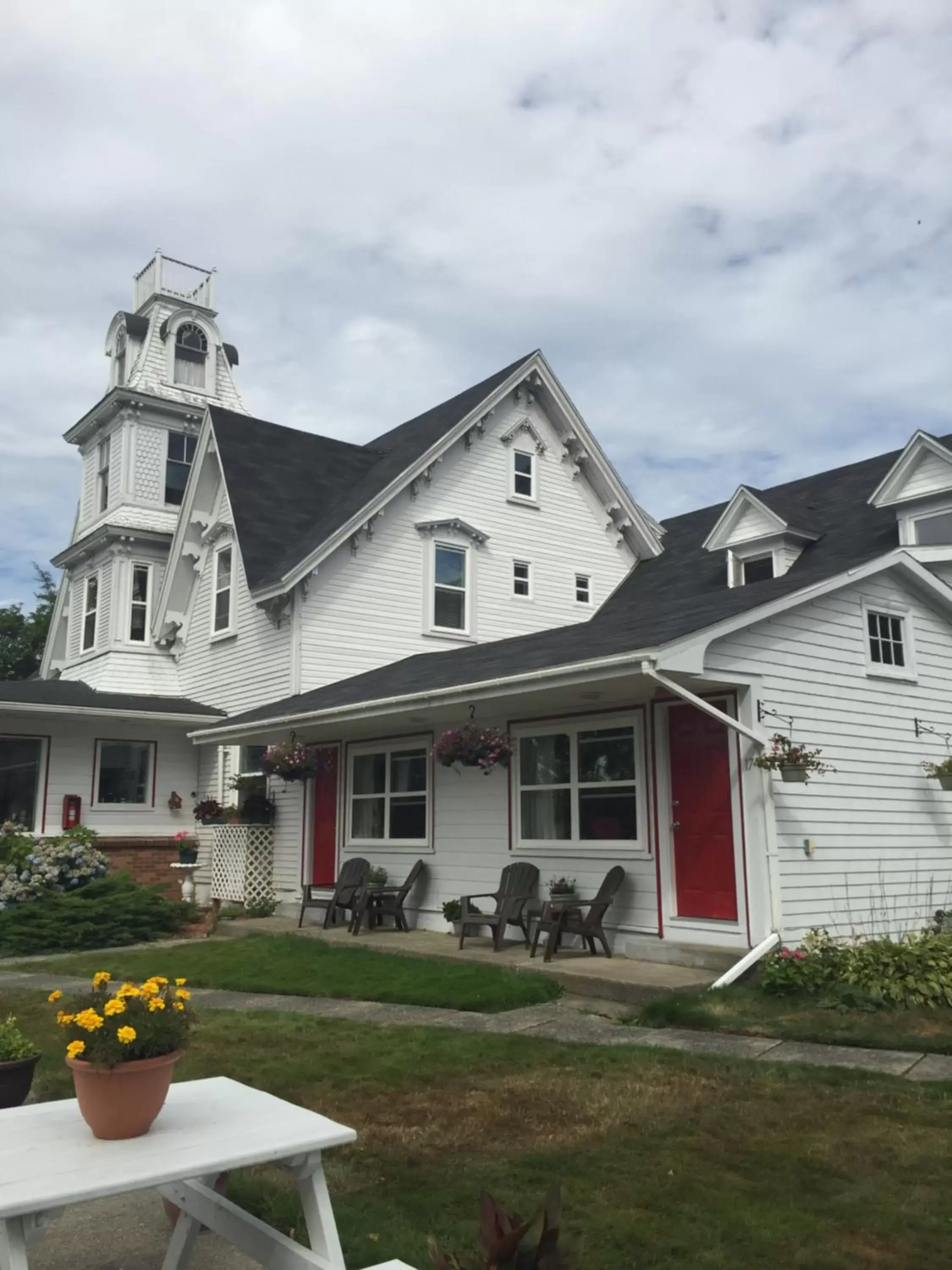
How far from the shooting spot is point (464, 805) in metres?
13.5

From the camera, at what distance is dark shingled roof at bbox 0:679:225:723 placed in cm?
1739

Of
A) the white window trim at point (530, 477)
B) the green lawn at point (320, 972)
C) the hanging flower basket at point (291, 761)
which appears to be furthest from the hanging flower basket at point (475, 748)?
the white window trim at point (530, 477)

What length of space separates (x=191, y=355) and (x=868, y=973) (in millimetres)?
19903

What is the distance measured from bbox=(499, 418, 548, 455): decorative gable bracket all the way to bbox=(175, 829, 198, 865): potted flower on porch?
364 inches

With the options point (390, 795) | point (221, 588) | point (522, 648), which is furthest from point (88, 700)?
point (522, 648)

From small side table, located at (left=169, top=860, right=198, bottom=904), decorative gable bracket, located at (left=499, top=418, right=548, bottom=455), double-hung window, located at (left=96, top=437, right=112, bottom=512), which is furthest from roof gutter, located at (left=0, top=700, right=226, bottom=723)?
decorative gable bracket, located at (left=499, top=418, right=548, bottom=455)

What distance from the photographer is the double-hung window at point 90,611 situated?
2234 cm

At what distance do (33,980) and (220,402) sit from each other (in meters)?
15.5

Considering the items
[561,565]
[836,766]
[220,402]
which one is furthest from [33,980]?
[220,402]

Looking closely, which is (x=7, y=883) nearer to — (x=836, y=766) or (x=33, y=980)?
(x=33, y=980)

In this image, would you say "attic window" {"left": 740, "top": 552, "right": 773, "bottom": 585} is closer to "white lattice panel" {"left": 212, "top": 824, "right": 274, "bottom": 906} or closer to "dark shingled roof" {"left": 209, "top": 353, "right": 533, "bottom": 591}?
"dark shingled roof" {"left": 209, "top": 353, "right": 533, "bottom": 591}

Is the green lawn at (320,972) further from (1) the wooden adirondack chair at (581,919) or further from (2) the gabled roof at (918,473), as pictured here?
(2) the gabled roof at (918,473)

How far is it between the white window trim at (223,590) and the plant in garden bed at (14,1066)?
13699 millimetres

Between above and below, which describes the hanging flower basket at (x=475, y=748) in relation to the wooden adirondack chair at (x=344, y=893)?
above
